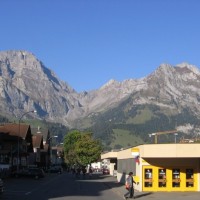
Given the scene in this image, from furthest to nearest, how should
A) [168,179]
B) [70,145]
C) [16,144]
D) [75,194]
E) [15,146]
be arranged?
[70,145] < [16,144] < [15,146] < [168,179] < [75,194]

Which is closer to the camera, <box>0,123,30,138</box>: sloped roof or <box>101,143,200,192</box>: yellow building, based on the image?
<box>101,143,200,192</box>: yellow building

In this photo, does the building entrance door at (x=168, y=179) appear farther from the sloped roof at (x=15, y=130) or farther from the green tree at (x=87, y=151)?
the green tree at (x=87, y=151)

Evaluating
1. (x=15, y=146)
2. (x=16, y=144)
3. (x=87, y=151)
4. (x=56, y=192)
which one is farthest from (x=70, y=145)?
(x=56, y=192)

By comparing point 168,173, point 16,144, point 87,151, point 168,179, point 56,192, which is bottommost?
point 56,192

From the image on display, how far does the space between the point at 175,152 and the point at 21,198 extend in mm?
12873

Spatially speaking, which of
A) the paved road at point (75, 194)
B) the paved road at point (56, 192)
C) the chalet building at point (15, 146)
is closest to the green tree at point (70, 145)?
the chalet building at point (15, 146)

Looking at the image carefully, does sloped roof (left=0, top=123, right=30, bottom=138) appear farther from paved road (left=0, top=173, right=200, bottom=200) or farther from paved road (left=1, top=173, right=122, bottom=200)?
paved road (left=0, top=173, right=200, bottom=200)

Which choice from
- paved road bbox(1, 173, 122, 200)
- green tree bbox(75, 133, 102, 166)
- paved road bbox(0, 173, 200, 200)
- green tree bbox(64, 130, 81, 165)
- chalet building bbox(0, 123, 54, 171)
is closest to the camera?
paved road bbox(1, 173, 122, 200)

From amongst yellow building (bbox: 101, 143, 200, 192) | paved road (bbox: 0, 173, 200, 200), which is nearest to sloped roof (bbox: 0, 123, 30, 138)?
A: paved road (bbox: 0, 173, 200, 200)

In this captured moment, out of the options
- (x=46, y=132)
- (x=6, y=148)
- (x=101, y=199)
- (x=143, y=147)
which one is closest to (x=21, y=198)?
(x=101, y=199)

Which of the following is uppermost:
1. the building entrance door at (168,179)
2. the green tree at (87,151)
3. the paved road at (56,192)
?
the green tree at (87,151)

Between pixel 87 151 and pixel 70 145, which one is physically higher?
pixel 70 145

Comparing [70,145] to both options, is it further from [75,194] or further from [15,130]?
[75,194]

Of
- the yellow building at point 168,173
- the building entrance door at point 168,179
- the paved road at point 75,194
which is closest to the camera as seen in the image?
the paved road at point 75,194
